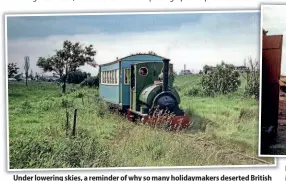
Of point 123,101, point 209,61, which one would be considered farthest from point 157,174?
point 209,61

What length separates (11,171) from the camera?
4.91 metres

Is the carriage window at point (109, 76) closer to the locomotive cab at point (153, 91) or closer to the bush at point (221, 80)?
the locomotive cab at point (153, 91)

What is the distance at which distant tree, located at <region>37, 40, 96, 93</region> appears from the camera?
495 cm

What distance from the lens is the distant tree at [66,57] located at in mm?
4945

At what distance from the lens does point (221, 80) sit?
509 centimetres

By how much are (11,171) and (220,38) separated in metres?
2.13

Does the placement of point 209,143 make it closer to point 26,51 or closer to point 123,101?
point 123,101

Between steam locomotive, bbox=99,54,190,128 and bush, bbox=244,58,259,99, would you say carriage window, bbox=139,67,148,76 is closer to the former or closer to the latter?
steam locomotive, bbox=99,54,190,128

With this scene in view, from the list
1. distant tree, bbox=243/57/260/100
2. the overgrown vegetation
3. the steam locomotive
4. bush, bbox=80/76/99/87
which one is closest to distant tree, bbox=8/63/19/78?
bush, bbox=80/76/99/87

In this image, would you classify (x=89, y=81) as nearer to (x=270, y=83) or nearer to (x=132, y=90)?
(x=132, y=90)

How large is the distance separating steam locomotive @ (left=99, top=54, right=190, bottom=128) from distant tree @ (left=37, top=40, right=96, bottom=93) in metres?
0.16

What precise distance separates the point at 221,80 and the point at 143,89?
70 cm

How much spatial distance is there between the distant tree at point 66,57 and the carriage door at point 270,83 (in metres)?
1.49

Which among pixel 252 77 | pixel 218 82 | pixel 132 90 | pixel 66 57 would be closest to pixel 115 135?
pixel 132 90
